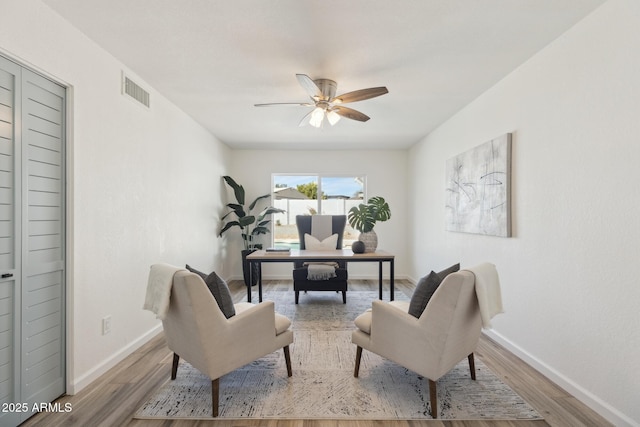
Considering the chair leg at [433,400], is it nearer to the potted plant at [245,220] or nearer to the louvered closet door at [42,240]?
the louvered closet door at [42,240]

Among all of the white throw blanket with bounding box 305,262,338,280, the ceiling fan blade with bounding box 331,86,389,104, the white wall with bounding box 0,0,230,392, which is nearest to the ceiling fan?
the ceiling fan blade with bounding box 331,86,389,104

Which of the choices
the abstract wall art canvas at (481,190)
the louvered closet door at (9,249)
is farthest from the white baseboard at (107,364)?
the abstract wall art canvas at (481,190)

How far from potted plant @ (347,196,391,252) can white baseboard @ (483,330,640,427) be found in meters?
1.61

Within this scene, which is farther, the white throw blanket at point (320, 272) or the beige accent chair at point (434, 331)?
the white throw blanket at point (320, 272)

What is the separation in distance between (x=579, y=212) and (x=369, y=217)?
1.98m

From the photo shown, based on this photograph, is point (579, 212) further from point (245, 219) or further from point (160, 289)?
point (245, 219)

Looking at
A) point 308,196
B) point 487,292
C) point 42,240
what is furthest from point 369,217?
point 42,240

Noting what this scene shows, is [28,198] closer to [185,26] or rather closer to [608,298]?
[185,26]

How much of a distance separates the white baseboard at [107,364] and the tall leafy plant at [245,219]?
241cm

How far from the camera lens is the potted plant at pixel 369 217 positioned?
371 cm

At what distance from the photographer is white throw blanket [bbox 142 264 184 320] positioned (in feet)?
5.95

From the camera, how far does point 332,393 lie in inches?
81.8

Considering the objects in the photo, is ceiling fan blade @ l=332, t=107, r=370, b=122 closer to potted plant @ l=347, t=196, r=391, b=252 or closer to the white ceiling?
the white ceiling

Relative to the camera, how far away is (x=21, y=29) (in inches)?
68.4
